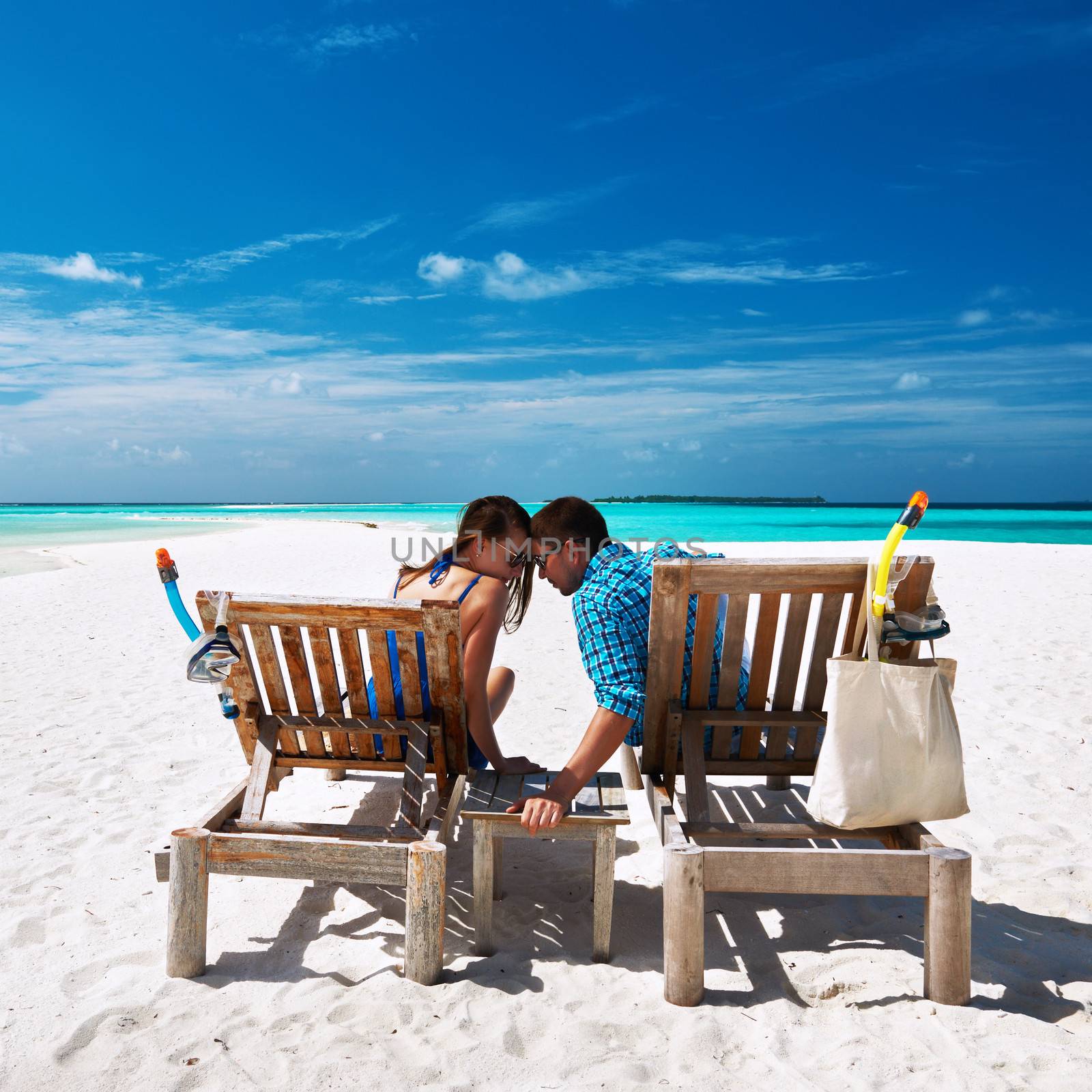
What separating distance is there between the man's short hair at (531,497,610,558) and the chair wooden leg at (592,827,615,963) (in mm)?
1003

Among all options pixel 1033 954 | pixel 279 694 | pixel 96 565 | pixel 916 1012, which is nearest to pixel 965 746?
pixel 1033 954

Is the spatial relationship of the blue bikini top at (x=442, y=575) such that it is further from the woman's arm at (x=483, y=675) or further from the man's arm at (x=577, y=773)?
the man's arm at (x=577, y=773)

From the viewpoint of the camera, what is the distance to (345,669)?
2.91 metres

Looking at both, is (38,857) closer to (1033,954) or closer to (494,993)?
(494,993)

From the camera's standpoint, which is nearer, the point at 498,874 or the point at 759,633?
the point at 759,633

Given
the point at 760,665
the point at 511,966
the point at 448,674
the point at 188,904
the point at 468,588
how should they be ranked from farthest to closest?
the point at 468,588
the point at 760,665
the point at 448,674
the point at 511,966
the point at 188,904

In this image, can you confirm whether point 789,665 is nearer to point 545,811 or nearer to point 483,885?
point 545,811

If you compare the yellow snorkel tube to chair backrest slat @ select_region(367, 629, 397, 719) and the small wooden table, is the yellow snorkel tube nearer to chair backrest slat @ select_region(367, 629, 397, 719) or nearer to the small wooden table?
the small wooden table

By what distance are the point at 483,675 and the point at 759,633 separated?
1042mm

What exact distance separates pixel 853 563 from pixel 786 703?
0.68 meters

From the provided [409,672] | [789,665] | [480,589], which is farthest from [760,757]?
[409,672]

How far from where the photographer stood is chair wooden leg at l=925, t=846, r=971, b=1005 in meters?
2.38

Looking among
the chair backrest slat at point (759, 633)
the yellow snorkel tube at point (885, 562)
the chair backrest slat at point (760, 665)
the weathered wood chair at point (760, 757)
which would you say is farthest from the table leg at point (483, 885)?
the yellow snorkel tube at point (885, 562)

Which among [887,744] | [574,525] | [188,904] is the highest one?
[574,525]
